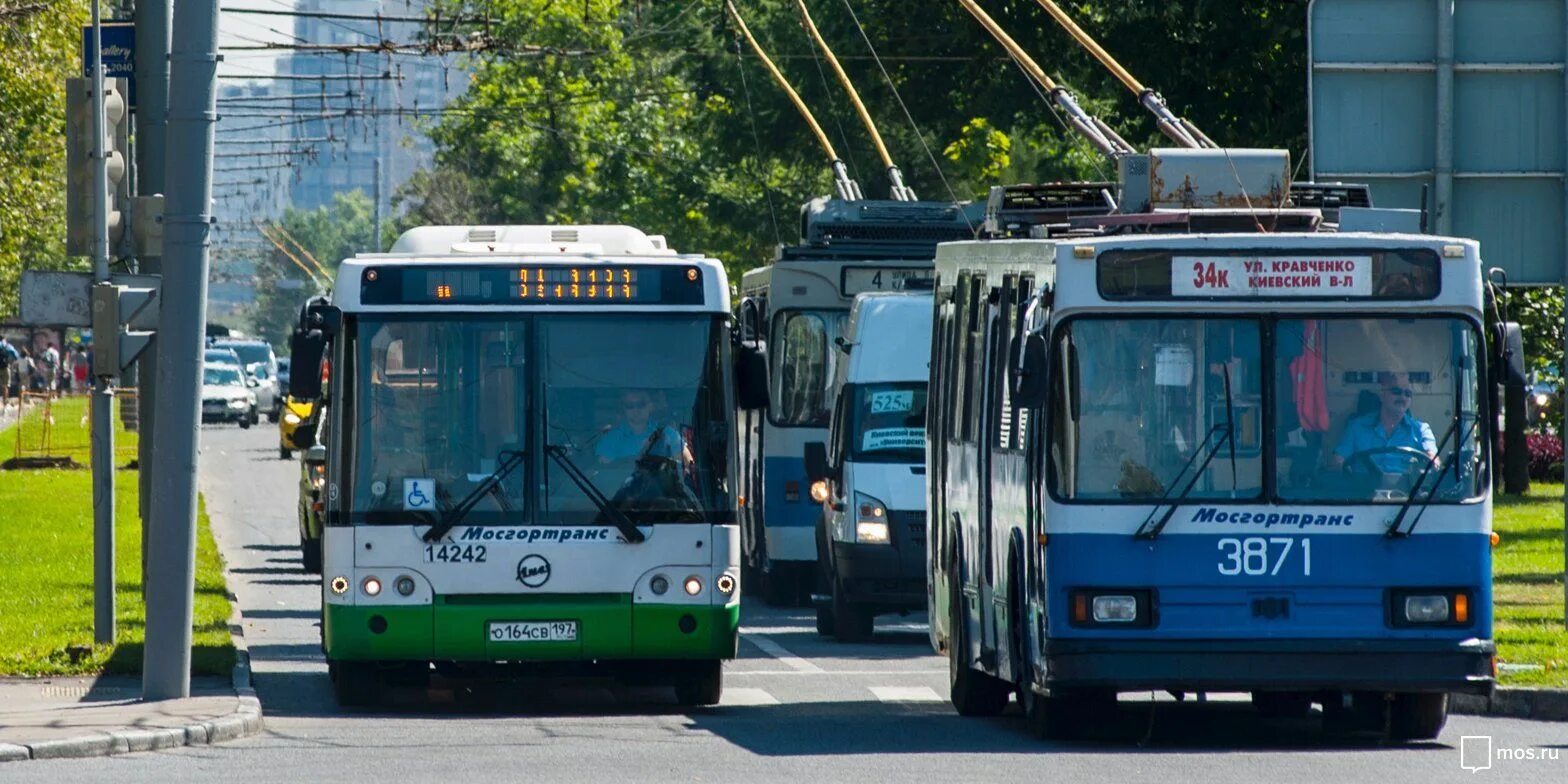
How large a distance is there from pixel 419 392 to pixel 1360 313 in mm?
4613

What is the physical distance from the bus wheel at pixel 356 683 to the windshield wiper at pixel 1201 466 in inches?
175

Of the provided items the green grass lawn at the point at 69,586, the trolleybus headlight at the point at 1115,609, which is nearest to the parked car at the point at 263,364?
the green grass lawn at the point at 69,586

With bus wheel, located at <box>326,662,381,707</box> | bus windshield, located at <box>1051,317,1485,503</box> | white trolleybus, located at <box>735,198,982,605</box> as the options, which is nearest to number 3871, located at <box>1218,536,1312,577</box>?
bus windshield, located at <box>1051,317,1485,503</box>

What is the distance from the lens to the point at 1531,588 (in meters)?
21.4

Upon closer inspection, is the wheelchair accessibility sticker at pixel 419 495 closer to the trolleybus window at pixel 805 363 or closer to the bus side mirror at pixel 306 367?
the bus side mirror at pixel 306 367

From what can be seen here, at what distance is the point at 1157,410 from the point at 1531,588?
35.8ft

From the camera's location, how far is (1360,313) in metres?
11.5

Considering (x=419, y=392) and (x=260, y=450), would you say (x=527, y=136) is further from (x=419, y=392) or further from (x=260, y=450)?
(x=419, y=392)

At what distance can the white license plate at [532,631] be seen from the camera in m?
13.5

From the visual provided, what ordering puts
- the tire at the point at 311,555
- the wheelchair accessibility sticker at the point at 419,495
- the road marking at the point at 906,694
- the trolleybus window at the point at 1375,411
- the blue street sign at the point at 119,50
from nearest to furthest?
1. the trolleybus window at the point at 1375,411
2. the wheelchair accessibility sticker at the point at 419,495
3. the road marking at the point at 906,694
4. the blue street sign at the point at 119,50
5. the tire at the point at 311,555

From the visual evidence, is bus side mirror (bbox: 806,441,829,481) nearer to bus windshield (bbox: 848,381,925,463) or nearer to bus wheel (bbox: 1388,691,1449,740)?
bus windshield (bbox: 848,381,925,463)

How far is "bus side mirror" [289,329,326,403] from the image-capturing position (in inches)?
523
